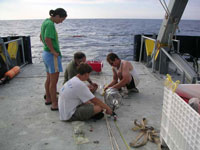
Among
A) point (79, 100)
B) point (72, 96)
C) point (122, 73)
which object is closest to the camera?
point (72, 96)

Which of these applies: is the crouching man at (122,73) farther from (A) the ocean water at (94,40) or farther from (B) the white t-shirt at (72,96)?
(A) the ocean water at (94,40)

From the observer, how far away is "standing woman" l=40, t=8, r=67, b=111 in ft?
11.1

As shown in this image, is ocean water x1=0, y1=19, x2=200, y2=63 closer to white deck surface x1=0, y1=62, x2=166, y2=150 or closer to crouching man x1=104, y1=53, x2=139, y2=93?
crouching man x1=104, y1=53, x2=139, y2=93

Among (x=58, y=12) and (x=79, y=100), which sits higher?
(x=58, y=12)

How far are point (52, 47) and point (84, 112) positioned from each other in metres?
1.23

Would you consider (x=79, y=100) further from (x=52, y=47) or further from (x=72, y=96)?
(x=52, y=47)

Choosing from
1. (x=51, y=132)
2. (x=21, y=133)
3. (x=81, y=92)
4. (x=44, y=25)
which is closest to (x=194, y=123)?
(x=81, y=92)

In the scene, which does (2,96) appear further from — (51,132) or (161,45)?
(161,45)

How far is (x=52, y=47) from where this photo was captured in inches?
136

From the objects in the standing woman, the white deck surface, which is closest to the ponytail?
the standing woman

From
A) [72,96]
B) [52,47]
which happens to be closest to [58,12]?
[52,47]

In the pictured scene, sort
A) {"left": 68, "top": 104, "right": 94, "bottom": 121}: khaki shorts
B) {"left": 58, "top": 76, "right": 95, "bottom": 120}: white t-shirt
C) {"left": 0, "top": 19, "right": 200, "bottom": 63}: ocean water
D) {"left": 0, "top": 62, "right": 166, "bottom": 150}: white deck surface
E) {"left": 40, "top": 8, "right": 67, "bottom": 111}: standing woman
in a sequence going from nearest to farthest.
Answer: {"left": 0, "top": 62, "right": 166, "bottom": 150}: white deck surface < {"left": 58, "top": 76, "right": 95, "bottom": 120}: white t-shirt < {"left": 68, "top": 104, "right": 94, "bottom": 121}: khaki shorts < {"left": 40, "top": 8, "right": 67, "bottom": 111}: standing woman < {"left": 0, "top": 19, "right": 200, "bottom": 63}: ocean water

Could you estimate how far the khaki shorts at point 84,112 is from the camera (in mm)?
3182

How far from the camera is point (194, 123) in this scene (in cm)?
181
